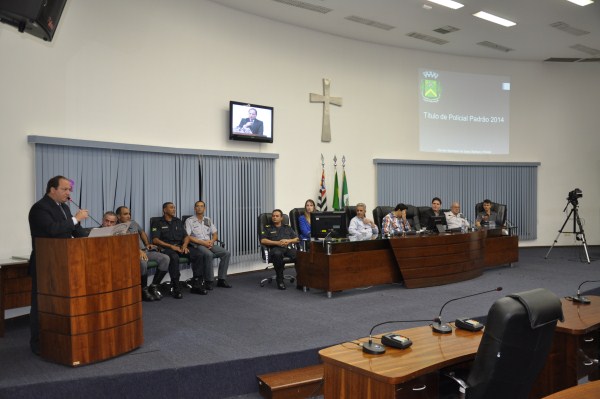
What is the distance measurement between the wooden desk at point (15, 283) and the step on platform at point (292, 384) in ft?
8.49

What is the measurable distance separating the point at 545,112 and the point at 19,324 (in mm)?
10803

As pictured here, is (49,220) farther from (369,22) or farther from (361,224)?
(369,22)

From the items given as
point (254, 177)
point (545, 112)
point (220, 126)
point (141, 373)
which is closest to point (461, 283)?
point (254, 177)

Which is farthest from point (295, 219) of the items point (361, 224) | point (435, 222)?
point (435, 222)

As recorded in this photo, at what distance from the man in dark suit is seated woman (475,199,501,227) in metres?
6.72

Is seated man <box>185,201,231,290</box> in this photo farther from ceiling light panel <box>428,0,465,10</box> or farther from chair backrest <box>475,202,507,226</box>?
→ chair backrest <box>475,202,507,226</box>

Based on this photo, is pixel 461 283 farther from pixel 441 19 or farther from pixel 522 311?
pixel 522 311

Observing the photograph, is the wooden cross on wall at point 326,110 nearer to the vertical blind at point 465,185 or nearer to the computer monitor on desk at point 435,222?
the vertical blind at point 465,185

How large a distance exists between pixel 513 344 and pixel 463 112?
890cm

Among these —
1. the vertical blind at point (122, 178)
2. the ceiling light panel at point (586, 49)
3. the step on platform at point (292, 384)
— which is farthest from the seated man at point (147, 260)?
the ceiling light panel at point (586, 49)

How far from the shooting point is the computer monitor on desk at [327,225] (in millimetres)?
6160

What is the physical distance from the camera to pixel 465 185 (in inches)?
405

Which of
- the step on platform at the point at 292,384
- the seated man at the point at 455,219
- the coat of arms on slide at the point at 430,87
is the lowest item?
the step on platform at the point at 292,384

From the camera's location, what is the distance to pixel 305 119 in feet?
27.6
